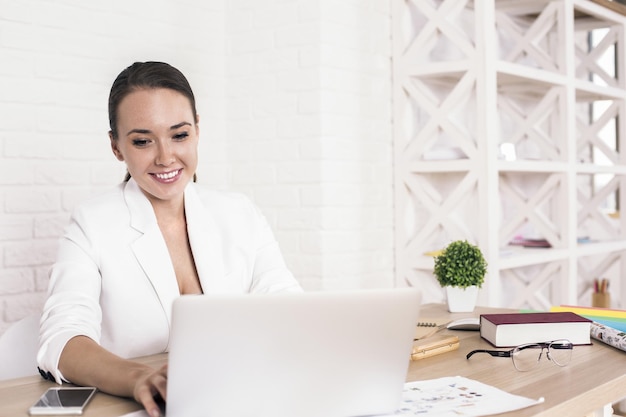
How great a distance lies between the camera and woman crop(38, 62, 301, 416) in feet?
6.11

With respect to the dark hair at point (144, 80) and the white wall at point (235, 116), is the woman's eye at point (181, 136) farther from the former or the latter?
the white wall at point (235, 116)

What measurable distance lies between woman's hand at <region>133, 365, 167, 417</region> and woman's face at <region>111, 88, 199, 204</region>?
76cm

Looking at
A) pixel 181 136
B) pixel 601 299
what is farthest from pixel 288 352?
pixel 601 299

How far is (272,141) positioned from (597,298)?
226 cm

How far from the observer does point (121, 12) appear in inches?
118

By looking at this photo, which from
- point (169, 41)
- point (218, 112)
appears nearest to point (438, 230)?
point (218, 112)

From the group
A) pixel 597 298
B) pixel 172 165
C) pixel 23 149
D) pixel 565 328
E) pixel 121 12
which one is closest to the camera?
pixel 565 328

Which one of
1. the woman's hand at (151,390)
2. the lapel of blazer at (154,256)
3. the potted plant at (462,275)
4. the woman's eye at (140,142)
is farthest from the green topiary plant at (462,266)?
the woman's hand at (151,390)

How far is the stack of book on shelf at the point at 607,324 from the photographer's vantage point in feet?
5.82

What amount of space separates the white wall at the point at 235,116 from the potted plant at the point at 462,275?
0.90m

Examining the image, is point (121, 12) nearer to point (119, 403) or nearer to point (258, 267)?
point (258, 267)

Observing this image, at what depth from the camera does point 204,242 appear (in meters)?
2.11

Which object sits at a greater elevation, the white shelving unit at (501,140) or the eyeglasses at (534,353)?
→ the white shelving unit at (501,140)

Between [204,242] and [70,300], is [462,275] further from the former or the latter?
[70,300]
